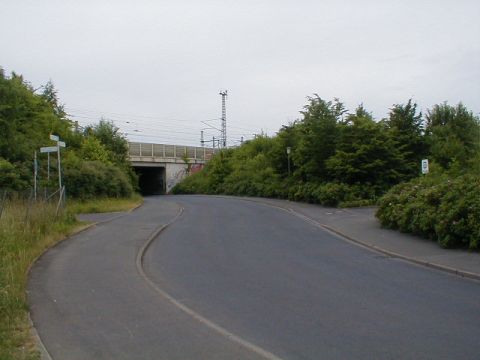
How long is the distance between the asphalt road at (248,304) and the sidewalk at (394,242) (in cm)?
50

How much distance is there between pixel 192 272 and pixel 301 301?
4.06 m

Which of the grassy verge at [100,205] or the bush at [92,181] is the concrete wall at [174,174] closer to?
the bush at [92,181]

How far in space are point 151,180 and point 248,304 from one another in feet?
237

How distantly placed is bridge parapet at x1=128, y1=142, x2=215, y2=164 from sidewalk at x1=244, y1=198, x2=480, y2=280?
43714mm

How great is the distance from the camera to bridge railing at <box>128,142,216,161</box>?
7119 cm

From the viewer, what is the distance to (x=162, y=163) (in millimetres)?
75188

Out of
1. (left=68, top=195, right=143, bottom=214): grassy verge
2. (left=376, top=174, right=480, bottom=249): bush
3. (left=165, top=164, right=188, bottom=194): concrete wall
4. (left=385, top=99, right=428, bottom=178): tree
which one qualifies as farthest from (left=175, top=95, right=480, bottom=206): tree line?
(left=165, top=164, right=188, bottom=194): concrete wall

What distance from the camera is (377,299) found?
32.7 ft

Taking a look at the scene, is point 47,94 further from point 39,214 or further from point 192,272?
point 192,272

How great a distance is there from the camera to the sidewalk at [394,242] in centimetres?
1344

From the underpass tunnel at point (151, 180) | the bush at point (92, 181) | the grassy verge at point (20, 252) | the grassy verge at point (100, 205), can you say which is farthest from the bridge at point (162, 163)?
the grassy verge at point (20, 252)

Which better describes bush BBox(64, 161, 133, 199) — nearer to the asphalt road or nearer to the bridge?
the asphalt road

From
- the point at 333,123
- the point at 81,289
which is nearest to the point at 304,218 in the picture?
the point at 333,123

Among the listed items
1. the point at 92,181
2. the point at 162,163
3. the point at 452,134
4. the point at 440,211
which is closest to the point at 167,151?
the point at 162,163
